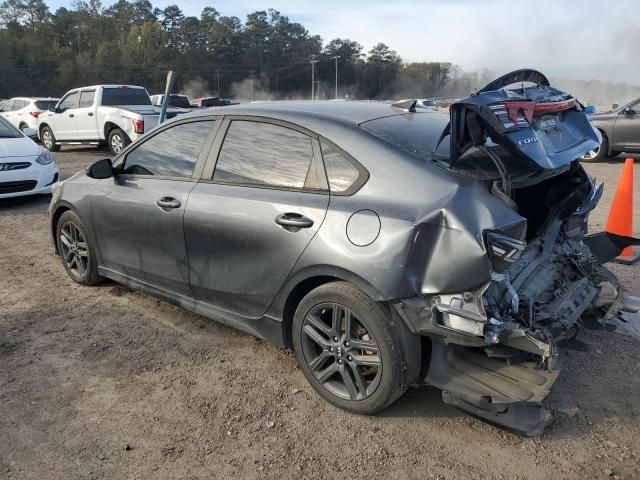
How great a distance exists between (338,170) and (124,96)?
41.9 feet

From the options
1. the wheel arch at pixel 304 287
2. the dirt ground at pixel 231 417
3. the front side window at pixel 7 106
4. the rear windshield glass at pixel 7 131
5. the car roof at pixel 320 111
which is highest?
the car roof at pixel 320 111

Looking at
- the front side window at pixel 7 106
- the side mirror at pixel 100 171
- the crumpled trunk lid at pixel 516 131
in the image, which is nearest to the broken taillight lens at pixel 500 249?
the crumpled trunk lid at pixel 516 131

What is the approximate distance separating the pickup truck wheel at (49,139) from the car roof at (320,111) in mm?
14035

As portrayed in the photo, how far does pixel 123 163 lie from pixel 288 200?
71.4 inches

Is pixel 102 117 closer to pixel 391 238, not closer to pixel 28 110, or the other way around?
pixel 28 110

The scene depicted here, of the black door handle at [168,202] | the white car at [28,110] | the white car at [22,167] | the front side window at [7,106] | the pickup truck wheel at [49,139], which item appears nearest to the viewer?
the black door handle at [168,202]

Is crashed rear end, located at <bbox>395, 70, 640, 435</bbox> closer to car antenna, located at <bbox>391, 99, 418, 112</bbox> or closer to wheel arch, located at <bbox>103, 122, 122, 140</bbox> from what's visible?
car antenna, located at <bbox>391, 99, 418, 112</bbox>

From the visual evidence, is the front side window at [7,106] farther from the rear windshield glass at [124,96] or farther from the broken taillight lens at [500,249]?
the broken taillight lens at [500,249]

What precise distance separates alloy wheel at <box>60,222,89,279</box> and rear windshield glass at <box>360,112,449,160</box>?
9.32ft

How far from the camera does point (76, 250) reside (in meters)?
4.79

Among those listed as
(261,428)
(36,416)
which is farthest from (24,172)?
(261,428)

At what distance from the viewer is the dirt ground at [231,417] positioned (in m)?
2.63

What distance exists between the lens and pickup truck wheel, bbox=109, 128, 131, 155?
1341 cm

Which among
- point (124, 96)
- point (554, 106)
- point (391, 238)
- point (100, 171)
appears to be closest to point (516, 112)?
point (554, 106)
